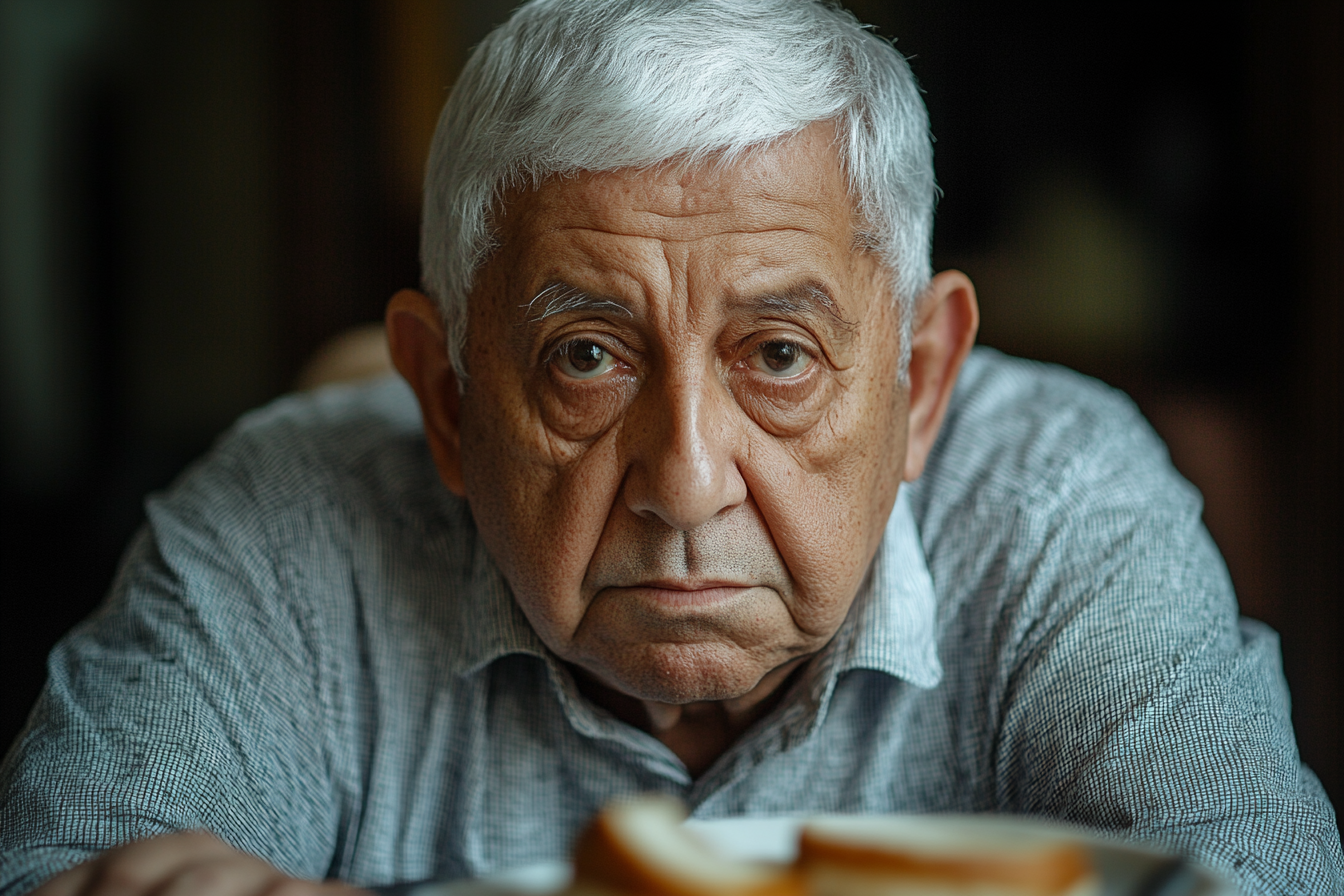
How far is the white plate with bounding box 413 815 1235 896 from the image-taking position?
25.2 inches

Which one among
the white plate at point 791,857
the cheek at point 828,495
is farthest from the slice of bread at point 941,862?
the cheek at point 828,495

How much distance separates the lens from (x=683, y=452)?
1007 mm

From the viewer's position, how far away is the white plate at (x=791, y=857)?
25.2 inches

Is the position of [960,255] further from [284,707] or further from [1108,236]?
[284,707]

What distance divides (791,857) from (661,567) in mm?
373

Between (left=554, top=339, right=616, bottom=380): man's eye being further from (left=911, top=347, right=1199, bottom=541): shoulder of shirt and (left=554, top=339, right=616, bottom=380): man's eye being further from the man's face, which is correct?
(left=911, top=347, right=1199, bottom=541): shoulder of shirt

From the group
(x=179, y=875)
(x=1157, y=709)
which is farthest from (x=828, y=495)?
(x=179, y=875)

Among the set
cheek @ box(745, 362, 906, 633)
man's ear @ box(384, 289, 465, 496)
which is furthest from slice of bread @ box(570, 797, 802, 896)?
man's ear @ box(384, 289, 465, 496)

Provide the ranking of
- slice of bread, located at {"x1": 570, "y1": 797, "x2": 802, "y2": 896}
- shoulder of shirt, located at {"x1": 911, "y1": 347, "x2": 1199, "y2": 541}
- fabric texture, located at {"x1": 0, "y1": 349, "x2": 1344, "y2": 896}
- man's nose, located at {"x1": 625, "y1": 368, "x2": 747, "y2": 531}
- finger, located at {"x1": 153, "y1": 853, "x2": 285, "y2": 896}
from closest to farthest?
slice of bread, located at {"x1": 570, "y1": 797, "x2": 802, "y2": 896}, finger, located at {"x1": 153, "y1": 853, "x2": 285, "y2": 896}, man's nose, located at {"x1": 625, "y1": 368, "x2": 747, "y2": 531}, fabric texture, located at {"x1": 0, "y1": 349, "x2": 1344, "y2": 896}, shoulder of shirt, located at {"x1": 911, "y1": 347, "x2": 1199, "y2": 541}

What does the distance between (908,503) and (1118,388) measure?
2.08 metres

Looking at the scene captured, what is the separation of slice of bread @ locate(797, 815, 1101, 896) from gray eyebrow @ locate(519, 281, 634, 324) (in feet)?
1.81

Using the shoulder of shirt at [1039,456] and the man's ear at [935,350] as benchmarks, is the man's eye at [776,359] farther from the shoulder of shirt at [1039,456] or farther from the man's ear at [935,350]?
the shoulder of shirt at [1039,456]

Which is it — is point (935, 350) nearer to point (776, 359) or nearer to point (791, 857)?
point (776, 359)

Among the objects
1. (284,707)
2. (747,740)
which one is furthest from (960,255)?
(284,707)
